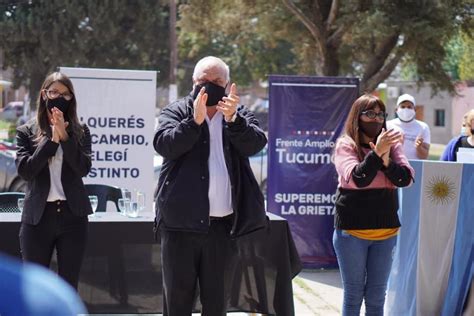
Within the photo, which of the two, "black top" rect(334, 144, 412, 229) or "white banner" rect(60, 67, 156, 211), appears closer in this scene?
"black top" rect(334, 144, 412, 229)

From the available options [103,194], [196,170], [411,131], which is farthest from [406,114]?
[196,170]

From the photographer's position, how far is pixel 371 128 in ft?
16.2

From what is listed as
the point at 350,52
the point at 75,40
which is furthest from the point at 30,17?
the point at 350,52

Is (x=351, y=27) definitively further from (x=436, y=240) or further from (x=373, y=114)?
(x=373, y=114)

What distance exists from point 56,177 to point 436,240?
278 centimetres

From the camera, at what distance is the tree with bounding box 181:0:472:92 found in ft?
55.3

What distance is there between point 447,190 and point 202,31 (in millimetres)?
16111

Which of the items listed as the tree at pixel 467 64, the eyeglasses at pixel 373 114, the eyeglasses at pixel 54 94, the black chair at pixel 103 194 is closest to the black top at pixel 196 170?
the eyeglasses at pixel 54 94

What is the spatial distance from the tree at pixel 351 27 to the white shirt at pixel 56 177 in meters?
12.5

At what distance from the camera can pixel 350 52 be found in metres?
20.9

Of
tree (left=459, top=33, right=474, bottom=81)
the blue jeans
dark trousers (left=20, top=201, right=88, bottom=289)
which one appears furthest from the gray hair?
tree (left=459, top=33, right=474, bottom=81)

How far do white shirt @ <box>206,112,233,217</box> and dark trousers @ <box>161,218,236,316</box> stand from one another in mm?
88

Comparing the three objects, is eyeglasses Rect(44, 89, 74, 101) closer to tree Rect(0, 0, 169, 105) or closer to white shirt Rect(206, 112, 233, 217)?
white shirt Rect(206, 112, 233, 217)

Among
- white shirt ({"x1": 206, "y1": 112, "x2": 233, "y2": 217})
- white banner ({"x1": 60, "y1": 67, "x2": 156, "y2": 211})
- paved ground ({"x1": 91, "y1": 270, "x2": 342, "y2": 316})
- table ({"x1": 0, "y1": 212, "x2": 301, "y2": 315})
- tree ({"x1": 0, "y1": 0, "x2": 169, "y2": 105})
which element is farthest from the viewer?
tree ({"x1": 0, "y1": 0, "x2": 169, "y2": 105})
